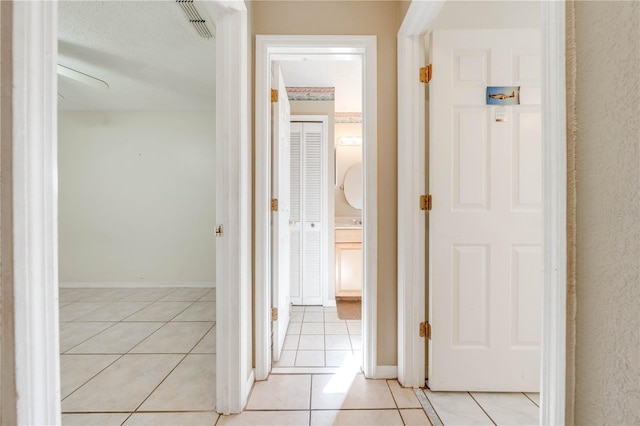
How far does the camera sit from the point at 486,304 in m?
1.62

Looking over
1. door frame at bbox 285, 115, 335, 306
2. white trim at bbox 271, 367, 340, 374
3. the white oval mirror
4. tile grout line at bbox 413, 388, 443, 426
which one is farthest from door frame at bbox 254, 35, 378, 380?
the white oval mirror

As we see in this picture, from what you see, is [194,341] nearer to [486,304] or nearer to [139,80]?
[486,304]

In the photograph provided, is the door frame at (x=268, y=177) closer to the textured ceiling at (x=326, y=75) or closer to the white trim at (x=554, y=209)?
the textured ceiling at (x=326, y=75)

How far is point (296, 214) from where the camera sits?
321 centimetres

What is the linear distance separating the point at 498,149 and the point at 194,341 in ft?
8.41

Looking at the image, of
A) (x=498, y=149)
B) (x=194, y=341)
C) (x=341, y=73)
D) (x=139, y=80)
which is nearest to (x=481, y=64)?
(x=498, y=149)

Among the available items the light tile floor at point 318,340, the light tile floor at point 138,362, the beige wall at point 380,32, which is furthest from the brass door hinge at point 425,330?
the light tile floor at point 138,362

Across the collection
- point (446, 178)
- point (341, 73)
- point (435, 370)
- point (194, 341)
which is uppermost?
point (341, 73)

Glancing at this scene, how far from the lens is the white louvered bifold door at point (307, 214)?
3.20 m

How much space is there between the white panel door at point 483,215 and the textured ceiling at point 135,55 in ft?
6.05

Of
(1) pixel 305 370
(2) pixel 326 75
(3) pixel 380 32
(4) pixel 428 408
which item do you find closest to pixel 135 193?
(2) pixel 326 75

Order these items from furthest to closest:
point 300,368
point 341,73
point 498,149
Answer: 1. point 341,73
2. point 300,368
3. point 498,149

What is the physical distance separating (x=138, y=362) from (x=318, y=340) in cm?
131

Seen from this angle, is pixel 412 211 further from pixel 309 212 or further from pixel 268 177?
pixel 309 212
